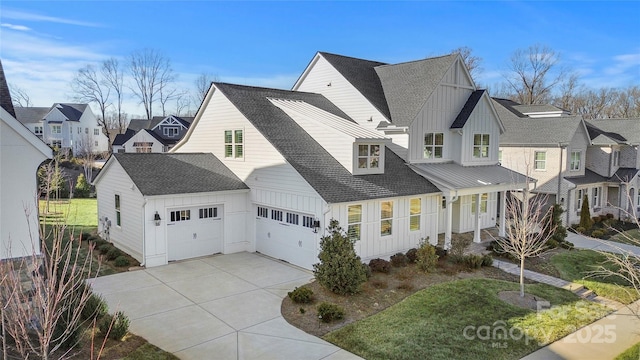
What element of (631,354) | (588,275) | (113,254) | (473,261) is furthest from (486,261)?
(113,254)

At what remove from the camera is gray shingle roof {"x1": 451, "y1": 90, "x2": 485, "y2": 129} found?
69.3 feet

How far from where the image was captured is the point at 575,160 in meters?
27.3

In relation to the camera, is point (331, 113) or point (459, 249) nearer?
point (459, 249)

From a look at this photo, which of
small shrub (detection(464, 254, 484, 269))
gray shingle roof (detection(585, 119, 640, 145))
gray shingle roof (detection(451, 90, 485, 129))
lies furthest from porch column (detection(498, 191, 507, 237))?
gray shingle roof (detection(585, 119, 640, 145))

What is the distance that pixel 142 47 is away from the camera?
64625 millimetres

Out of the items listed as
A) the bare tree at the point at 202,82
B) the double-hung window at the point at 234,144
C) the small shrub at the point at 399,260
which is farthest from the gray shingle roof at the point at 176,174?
the bare tree at the point at 202,82

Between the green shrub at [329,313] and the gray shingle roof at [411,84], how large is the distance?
36.1ft

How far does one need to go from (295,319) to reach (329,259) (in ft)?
7.31

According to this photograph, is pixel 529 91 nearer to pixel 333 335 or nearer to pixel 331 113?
pixel 331 113

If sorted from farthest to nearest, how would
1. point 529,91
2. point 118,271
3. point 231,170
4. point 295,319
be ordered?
point 529,91, point 231,170, point 118,271, point 295,319

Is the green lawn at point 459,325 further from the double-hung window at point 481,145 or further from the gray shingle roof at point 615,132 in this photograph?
the gray shingle roof at point 615,132

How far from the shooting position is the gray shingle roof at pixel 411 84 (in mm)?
19938

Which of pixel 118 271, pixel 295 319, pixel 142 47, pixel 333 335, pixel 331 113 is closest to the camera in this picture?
pixel 333 335

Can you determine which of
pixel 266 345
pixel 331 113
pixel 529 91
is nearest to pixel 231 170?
pixel 331 113
